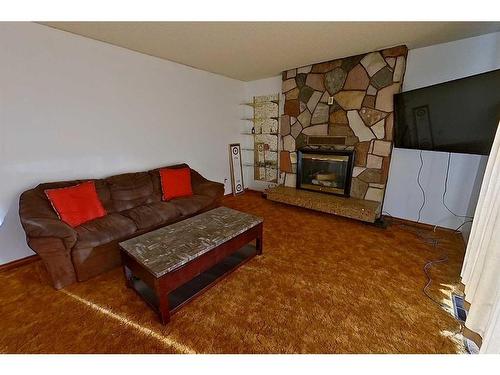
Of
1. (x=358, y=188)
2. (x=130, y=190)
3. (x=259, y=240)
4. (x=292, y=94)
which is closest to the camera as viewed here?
(x=259, y=240)

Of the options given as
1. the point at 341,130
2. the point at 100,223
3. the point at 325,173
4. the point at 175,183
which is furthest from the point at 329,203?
the point at 100,223

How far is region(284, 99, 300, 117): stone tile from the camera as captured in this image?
384cm

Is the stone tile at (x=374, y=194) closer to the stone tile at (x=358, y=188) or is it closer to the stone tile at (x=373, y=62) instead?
the stone tile at (x=358, y=188)

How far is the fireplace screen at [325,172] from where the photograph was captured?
3.46 meters

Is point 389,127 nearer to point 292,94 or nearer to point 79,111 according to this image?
point 292,94

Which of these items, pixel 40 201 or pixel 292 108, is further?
pixel 292 108

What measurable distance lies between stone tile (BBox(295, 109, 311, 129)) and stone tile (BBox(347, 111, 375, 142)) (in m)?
0.65

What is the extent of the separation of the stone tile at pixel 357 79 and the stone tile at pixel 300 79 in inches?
27.7

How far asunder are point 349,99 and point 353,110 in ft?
0.58

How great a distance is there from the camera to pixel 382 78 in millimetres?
2959

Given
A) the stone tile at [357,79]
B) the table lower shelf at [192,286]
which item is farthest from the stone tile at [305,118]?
the table lower shelf at [192,286]

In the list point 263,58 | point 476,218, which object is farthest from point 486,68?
point 263,58
